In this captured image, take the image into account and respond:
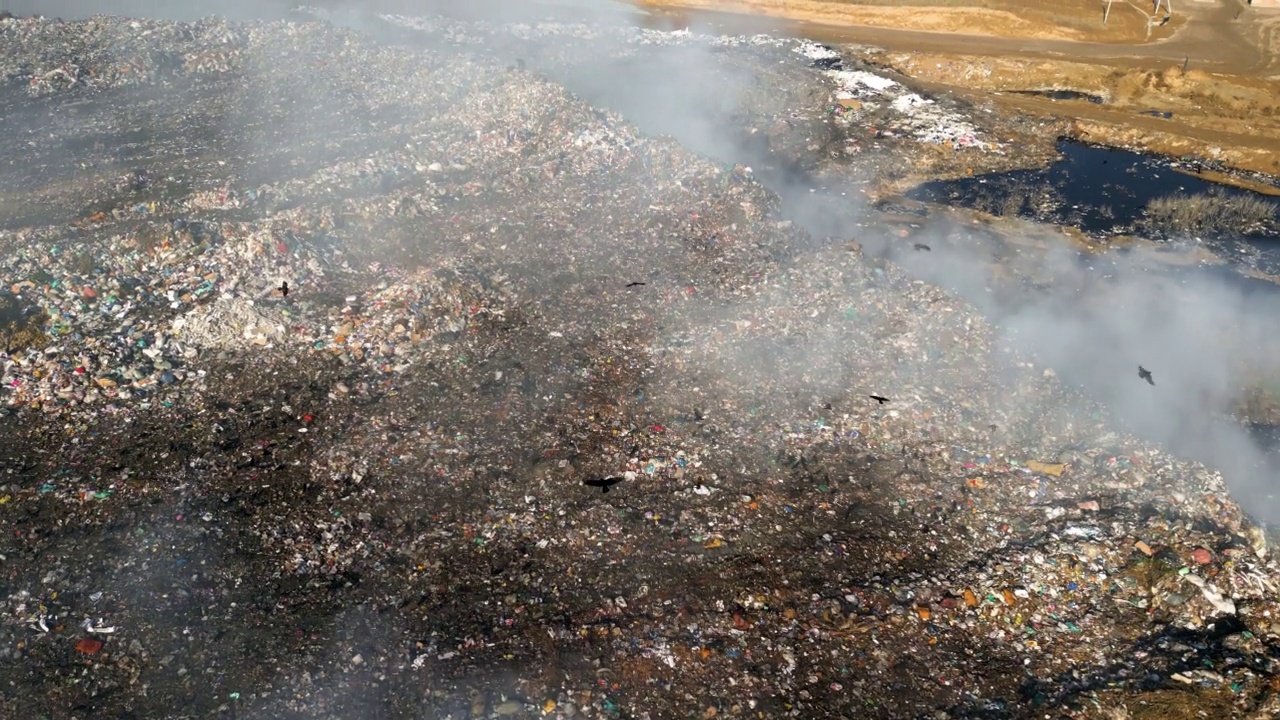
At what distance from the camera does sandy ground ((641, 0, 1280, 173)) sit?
20.2m

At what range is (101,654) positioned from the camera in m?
6.92

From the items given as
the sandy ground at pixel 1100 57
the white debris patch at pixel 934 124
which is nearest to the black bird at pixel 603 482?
the white debris patch at pixel 934 124

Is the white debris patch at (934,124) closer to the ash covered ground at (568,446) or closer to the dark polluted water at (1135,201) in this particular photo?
the dark polluted water at (1135,201)

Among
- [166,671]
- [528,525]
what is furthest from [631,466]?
[166,671]

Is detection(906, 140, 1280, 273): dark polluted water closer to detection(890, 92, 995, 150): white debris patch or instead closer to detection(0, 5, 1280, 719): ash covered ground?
detection(890, 92, 995, 150): white debris patch

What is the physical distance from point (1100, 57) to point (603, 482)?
24152mm

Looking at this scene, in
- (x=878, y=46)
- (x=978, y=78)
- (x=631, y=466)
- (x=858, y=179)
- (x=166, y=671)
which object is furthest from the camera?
(x=878, y=46)

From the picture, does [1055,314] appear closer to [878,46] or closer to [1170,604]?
[1170,604]

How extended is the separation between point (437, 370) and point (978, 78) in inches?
800

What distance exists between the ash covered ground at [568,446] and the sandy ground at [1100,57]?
8.02 meters

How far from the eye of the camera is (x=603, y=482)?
898 centimetres

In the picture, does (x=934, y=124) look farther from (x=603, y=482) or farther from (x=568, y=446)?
(x=603, y=482)

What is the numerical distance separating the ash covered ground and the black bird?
91mm

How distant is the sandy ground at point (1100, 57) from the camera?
20188mm
